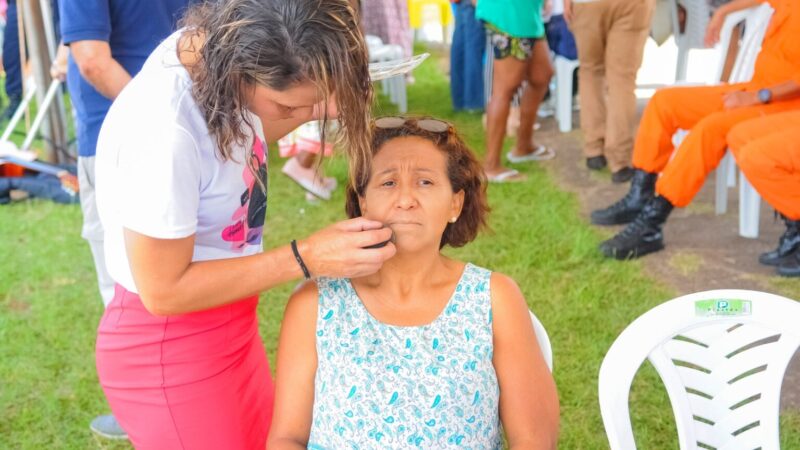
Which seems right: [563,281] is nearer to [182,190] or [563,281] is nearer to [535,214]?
[535,214]

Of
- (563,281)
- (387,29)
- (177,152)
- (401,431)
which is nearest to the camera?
(177,152)

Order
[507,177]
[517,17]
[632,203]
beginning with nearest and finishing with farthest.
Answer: [632,203] < [517,17] < [507,177]

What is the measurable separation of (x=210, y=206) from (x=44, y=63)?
5014 mm

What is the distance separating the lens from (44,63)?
598cm

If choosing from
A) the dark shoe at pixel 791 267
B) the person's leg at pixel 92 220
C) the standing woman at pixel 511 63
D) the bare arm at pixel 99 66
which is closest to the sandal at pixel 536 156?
the standing woman at pixel 511 63

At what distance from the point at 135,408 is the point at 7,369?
2030 mm

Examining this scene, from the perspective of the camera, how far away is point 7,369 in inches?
136

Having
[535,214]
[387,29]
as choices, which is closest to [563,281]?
[535,214]

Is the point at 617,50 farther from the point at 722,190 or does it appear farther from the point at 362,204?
the point at 362,204

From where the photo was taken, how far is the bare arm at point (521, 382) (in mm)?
1738

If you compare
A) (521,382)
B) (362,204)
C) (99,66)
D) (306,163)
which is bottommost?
(306,163)

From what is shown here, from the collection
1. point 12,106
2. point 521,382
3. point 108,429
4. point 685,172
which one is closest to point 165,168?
point 521,382

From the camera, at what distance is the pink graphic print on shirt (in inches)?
64.9

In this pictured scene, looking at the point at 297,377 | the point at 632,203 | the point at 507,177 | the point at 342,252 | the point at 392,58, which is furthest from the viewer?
the point at 392,58
